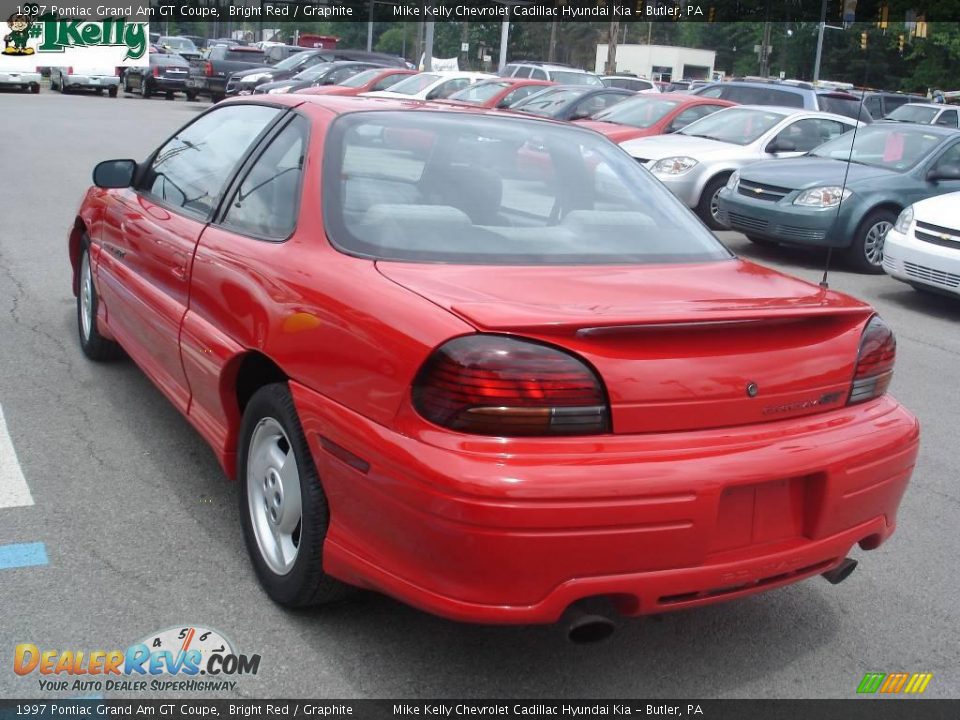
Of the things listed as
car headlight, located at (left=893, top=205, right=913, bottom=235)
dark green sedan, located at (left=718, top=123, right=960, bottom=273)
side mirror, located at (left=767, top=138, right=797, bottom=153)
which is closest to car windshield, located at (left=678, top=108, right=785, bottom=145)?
side mirror, located at (left=767, top=138, right=797, bottom=153)

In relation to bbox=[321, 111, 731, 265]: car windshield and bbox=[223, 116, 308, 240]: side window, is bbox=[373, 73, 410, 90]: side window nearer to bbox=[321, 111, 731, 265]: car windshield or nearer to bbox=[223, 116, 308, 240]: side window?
bbox=[223, 116, 308, 240]: side window

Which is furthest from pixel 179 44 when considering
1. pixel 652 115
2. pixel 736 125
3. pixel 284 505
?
pixel 284 505

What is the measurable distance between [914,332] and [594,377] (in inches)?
248

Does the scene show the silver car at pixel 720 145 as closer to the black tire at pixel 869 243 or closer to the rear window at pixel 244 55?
the black tire at pixel 869 243

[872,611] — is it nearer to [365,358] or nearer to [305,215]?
[365,358]

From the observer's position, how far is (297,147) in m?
3.84

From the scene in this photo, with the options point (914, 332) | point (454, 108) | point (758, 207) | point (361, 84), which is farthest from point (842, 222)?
point (361, 84)

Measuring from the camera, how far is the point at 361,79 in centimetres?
2341

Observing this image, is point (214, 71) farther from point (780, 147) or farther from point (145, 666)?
point (145, 666)

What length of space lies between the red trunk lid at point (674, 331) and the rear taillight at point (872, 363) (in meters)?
0.05

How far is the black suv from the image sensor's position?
17266 mm

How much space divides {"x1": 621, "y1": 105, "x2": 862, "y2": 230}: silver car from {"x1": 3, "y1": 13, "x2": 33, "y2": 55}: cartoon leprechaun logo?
2459cm

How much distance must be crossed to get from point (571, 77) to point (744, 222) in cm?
1702

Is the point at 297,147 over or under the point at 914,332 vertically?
over
